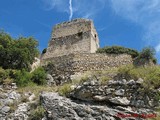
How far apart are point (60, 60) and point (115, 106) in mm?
12278

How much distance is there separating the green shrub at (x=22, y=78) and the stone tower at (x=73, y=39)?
963 centimetres

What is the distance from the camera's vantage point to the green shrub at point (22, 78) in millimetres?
20441

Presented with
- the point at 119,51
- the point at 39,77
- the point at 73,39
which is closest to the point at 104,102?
the point at 39,77

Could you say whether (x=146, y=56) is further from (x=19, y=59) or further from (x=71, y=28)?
(x=71, y=28)

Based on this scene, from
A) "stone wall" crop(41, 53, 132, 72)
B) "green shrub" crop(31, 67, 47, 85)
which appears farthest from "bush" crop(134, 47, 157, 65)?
"green shrub" crop(31, 67, 47, 85)

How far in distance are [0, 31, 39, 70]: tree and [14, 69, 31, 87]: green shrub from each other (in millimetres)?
1512

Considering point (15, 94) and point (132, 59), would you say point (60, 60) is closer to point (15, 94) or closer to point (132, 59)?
point (132, 59)

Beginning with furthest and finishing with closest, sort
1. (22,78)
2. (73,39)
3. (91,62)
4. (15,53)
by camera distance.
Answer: (73,39) < (91,62) < (15,53) < (22,78)

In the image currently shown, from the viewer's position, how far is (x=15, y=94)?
1706 cm

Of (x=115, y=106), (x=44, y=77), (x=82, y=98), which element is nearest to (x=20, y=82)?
(x=44, y=77)

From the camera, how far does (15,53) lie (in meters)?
23.9

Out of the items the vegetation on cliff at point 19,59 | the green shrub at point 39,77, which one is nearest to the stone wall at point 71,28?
the vegetation on cliff at point 19,59

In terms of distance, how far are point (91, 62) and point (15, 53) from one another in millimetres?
5615

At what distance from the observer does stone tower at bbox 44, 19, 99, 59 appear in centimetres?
3158
